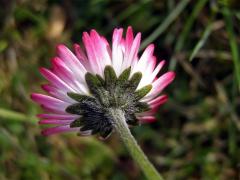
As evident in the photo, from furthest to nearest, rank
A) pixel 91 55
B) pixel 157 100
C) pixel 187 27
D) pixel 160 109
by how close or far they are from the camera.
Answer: pixel 160 109
pixel 187 27
pixel 157 100
pixel 91 55

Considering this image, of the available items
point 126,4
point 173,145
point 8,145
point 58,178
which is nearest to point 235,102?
point 173,145

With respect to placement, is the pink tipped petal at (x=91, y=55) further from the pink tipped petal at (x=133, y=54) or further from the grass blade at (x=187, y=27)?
the grass blade at (x=187, y=27)

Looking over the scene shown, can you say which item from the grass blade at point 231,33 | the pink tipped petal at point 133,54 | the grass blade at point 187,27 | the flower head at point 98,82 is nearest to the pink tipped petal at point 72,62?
the flower head at point 98,82

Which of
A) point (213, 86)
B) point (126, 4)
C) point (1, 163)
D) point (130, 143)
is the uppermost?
point (126, 4)

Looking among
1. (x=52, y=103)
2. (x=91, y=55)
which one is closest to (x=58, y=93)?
(x=52, y=103)

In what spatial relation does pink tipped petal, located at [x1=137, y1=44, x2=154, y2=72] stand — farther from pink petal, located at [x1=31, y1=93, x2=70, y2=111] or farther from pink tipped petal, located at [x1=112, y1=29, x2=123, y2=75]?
pink petal, located at [x1=31, y1=93, x2=70, y2=111]

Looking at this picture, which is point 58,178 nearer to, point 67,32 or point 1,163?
point 1,163

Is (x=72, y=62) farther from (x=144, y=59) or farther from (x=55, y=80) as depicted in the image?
(x=144, y=59)

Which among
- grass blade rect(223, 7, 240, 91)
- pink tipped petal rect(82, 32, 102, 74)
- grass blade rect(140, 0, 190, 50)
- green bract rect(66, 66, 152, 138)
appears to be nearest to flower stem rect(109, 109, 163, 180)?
green bract rect(66, 66, 152, 138)
